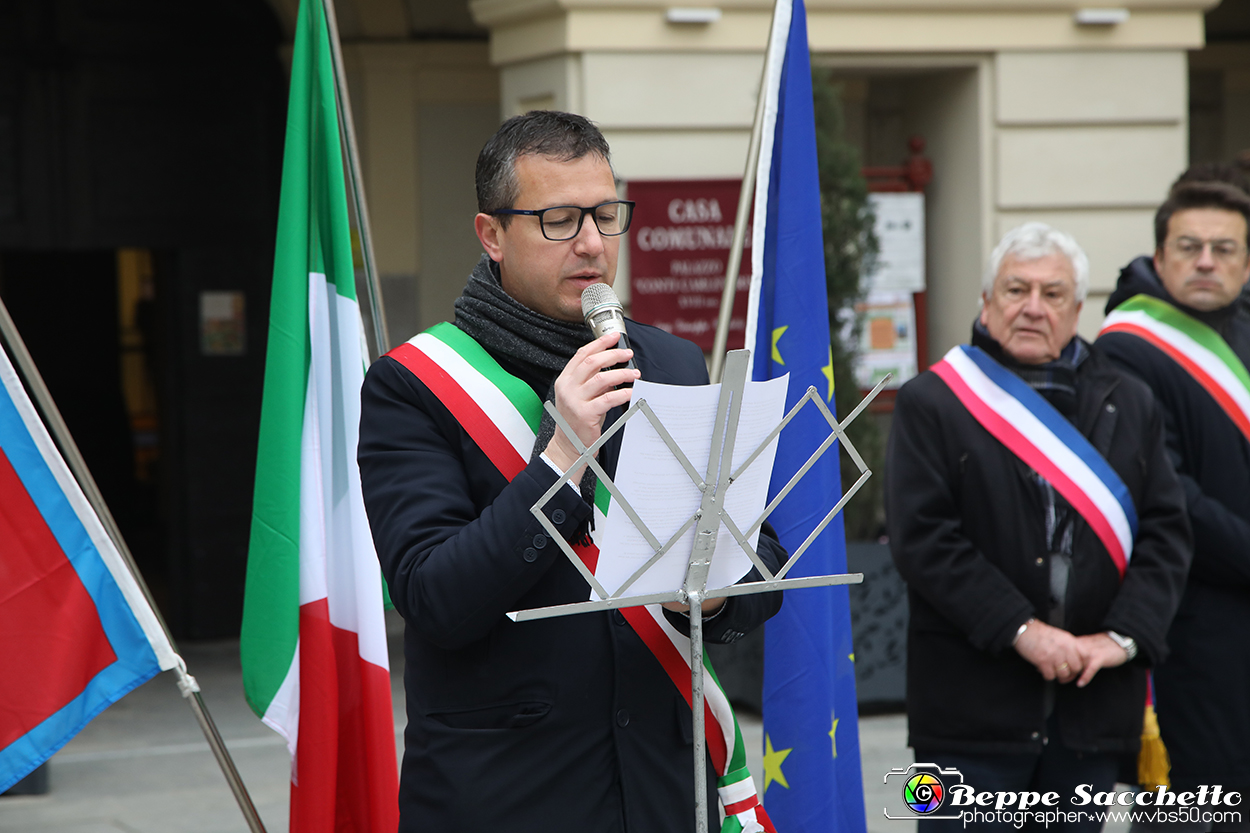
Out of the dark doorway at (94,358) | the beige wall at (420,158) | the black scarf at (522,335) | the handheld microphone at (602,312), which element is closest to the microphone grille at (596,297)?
the handheld microphone at (602,312)

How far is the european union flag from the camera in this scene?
327 centimetres

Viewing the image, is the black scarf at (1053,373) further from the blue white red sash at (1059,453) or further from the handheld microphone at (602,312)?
the handheld microphone at (602,312)

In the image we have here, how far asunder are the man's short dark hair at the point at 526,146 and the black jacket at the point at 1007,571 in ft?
5.02

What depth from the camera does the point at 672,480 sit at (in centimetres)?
189

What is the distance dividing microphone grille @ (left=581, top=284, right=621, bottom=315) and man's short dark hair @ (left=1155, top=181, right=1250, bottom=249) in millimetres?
2405

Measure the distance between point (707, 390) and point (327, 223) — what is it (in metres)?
1.86

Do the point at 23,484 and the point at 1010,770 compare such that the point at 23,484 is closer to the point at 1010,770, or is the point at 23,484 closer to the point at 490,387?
the point at 490,387

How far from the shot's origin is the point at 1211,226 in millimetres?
3848

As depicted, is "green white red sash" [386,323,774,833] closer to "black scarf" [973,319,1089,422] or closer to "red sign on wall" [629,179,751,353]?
"black scarf" [973,319,1089,422]

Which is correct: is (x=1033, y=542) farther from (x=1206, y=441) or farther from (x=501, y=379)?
(x=501, y=379)

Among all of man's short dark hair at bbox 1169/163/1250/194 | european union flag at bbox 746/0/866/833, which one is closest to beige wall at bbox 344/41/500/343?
man's short dark hair at bbox 1169/163/1250/194

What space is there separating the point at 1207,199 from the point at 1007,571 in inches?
50.4

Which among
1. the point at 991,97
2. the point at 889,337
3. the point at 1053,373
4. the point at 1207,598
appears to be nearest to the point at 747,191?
the point at 1053,373

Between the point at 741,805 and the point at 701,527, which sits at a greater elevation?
the point at 701,527
